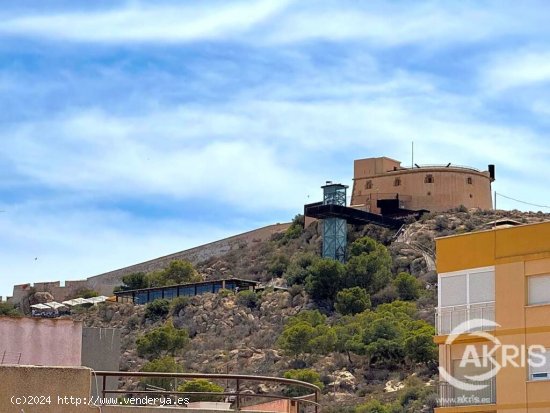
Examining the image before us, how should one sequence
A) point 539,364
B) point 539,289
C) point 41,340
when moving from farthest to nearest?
point 539,289, point 539,364, point 41,340

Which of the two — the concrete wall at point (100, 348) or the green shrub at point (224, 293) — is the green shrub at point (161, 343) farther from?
the concrete wall at point (100, 348)

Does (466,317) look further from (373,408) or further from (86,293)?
(86,293)

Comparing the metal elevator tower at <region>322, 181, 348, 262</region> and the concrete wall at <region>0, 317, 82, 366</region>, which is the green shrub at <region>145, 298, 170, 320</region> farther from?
the concrete wall at <region>0, 317, 82, 366</region>

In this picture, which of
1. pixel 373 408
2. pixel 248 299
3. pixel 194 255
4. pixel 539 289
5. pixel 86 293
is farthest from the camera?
pixel 194 255

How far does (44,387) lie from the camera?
1312 cm

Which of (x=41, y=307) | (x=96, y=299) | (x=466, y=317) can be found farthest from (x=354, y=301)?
(x=466, y=317)

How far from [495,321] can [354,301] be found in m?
66.9

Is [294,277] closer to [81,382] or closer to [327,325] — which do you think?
[327,325]

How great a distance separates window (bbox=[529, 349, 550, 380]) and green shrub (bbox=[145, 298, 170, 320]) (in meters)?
74.2

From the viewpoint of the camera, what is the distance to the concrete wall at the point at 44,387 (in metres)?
13.0

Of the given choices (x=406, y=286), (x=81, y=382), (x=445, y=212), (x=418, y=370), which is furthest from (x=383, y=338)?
(x=81, y=382)

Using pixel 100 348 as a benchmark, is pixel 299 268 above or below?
above

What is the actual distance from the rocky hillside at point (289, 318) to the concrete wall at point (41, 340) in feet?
187

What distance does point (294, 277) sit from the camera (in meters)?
101
